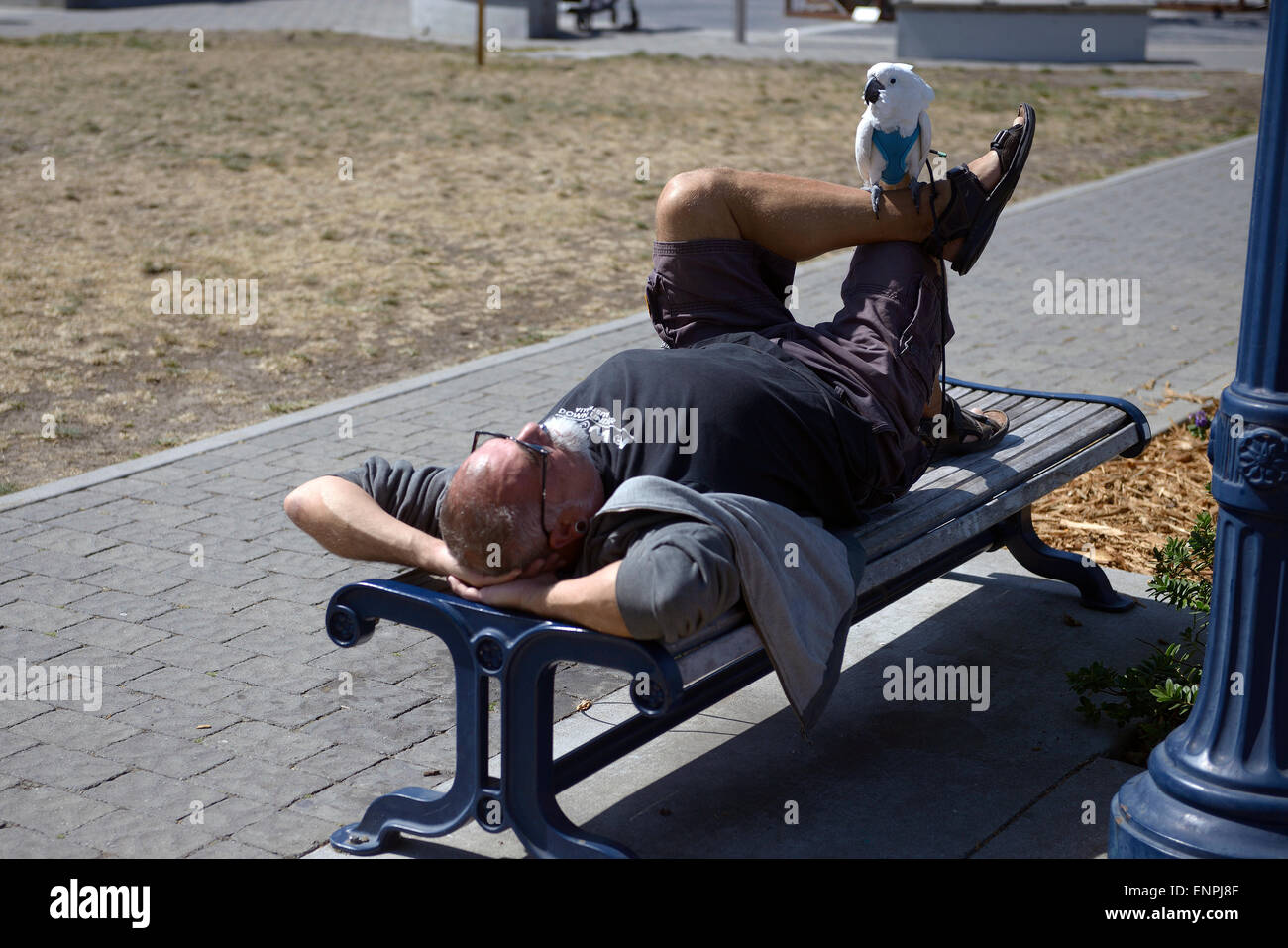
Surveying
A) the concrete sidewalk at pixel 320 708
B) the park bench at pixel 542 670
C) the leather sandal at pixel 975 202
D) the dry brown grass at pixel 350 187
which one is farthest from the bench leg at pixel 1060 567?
the dry brown grass at pixel 350 187

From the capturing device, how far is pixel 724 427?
127 inches

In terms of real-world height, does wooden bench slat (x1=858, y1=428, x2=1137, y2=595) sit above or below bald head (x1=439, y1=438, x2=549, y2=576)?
below

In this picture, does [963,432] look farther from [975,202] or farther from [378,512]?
[378,512]

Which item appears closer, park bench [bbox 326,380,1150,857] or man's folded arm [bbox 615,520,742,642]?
man's folded arm [bbox 615,520,742,642]

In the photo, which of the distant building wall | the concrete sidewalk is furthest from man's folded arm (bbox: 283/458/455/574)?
the distant building wall

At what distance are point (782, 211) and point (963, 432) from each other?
0.90 metres

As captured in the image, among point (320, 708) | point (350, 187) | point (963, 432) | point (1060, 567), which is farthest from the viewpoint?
point (350, 187)

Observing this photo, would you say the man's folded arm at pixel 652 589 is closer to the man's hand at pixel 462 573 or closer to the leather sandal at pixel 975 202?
the man's hand at pixel 462 573

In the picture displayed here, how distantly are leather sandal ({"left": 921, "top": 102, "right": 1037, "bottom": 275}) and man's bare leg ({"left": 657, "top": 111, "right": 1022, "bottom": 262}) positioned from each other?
0.09ft

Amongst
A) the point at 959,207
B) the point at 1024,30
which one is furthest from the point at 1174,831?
the point at 1024,30

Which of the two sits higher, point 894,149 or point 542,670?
point 894,149

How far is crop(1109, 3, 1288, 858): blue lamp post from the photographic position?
9.00 ft

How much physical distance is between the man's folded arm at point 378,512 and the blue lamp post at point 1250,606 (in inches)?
61.0

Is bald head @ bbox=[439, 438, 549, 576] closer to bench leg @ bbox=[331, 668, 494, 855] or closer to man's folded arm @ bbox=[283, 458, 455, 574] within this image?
man's folded arm @ bbox=[283, 458, 455, 574]
